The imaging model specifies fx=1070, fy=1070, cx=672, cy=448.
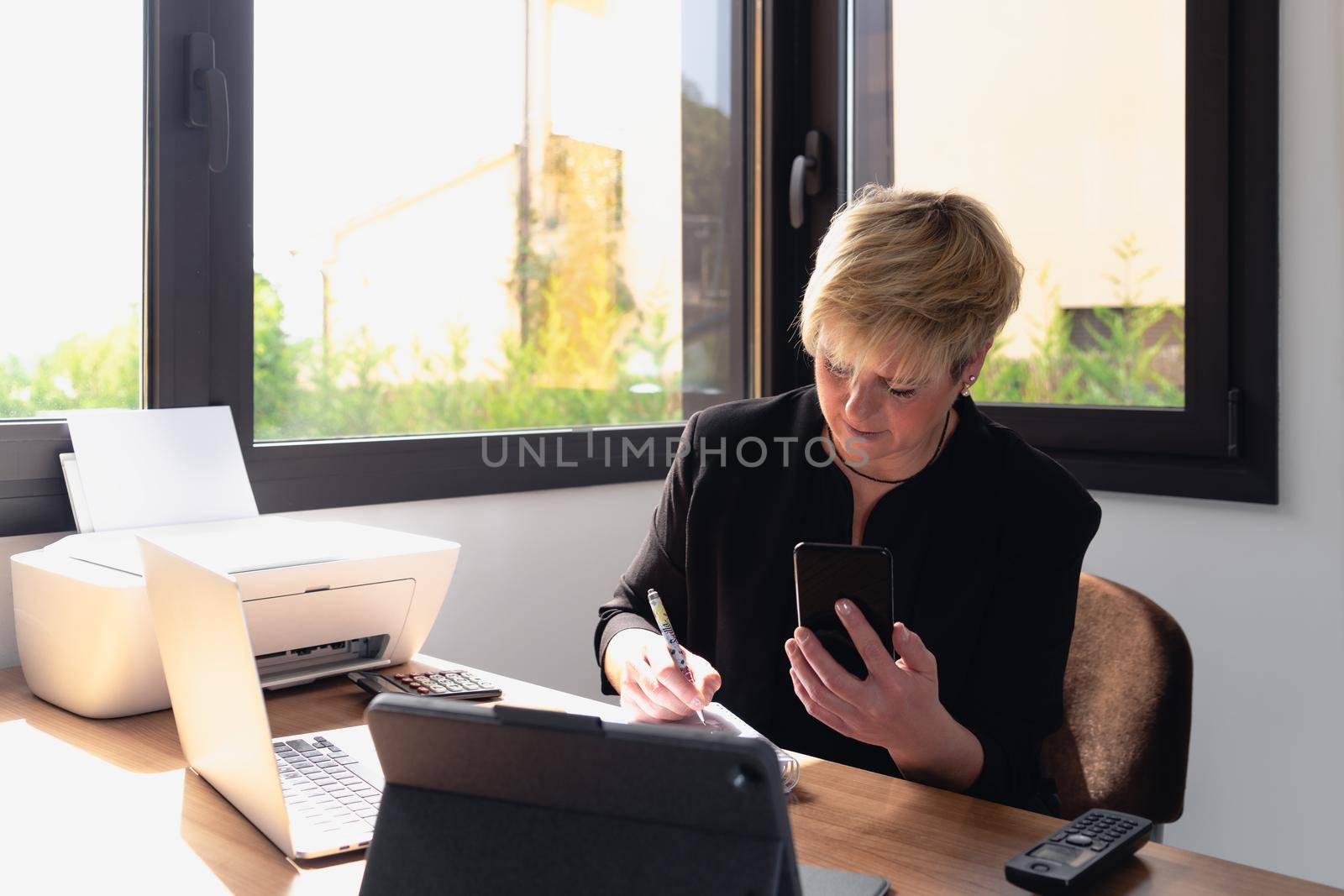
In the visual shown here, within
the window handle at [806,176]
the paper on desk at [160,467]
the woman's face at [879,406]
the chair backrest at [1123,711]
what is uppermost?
the window handle at [806,176]

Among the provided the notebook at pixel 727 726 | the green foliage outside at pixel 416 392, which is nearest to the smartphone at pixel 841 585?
the notebook at pixel 727 726

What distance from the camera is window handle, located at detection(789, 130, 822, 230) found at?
2.48m

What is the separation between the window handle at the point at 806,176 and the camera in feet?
8.14

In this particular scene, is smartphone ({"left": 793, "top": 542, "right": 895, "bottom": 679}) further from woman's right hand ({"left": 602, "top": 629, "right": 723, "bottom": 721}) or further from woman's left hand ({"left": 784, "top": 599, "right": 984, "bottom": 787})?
woman's right hand ({"left": 602, "top": 629, "right": 723, "bottom": 721})

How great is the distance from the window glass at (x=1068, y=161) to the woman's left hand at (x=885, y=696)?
1.14 metres

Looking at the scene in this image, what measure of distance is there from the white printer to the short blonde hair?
1.90 feet

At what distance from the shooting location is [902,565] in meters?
1.37

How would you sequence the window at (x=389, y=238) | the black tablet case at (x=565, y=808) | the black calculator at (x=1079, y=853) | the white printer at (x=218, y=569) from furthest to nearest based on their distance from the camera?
the window at (x=389, y=238), the white printer at (x=218, y=569), the black calculator at (x=1079, y=853), the black tablet case at (x=565, y=808)

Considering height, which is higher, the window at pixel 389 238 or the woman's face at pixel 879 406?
the window at pixel 389 238

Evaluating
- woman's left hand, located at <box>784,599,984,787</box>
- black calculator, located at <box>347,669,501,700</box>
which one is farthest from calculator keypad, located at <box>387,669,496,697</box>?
woman's left hand, located at <box>784,599,984,787</box>

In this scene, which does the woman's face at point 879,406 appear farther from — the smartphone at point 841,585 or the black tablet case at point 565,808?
Result: the black tablet case at point 565,808

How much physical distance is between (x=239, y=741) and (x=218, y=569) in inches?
8.5

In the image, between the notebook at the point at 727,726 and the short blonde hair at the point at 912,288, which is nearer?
the notebook at the point at 727,726

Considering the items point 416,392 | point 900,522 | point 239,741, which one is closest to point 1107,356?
point 900,522
